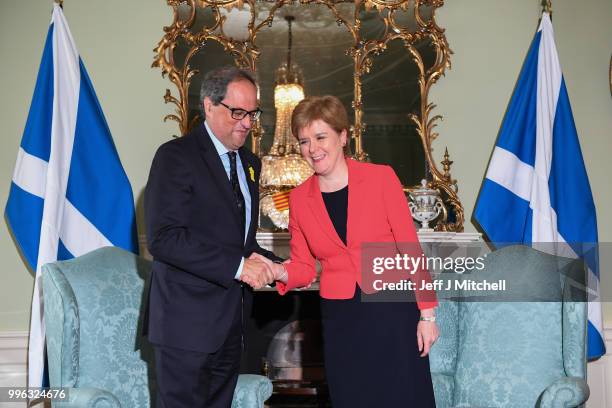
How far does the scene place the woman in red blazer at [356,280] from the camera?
2.43 m

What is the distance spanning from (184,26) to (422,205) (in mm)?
1930

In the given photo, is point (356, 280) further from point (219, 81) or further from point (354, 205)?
point (219, 81)

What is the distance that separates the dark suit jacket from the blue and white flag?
7.38 ft

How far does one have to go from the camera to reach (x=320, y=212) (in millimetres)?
2570

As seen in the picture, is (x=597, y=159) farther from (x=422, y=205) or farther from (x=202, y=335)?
(x=202, y=335)

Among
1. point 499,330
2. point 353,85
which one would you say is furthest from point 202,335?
point 353,85

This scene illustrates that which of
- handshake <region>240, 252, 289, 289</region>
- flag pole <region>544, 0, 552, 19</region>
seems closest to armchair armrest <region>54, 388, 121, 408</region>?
handshake <region>240, 252, 289, 289</region>

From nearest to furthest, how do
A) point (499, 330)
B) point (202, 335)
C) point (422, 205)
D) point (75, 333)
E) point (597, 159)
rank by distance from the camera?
point (202, 335)
point (75, 333)
point (499, 330)
point (422, 205)
point (597, 159)

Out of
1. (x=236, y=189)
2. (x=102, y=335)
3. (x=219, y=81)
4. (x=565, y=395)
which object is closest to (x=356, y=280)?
(x=236, y=189)

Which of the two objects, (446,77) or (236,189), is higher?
(446,77)

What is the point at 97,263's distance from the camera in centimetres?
315

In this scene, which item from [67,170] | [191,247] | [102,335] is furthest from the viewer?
[67,170]

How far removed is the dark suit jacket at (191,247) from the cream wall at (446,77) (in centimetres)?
203

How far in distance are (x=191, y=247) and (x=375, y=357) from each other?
2.59 ft
